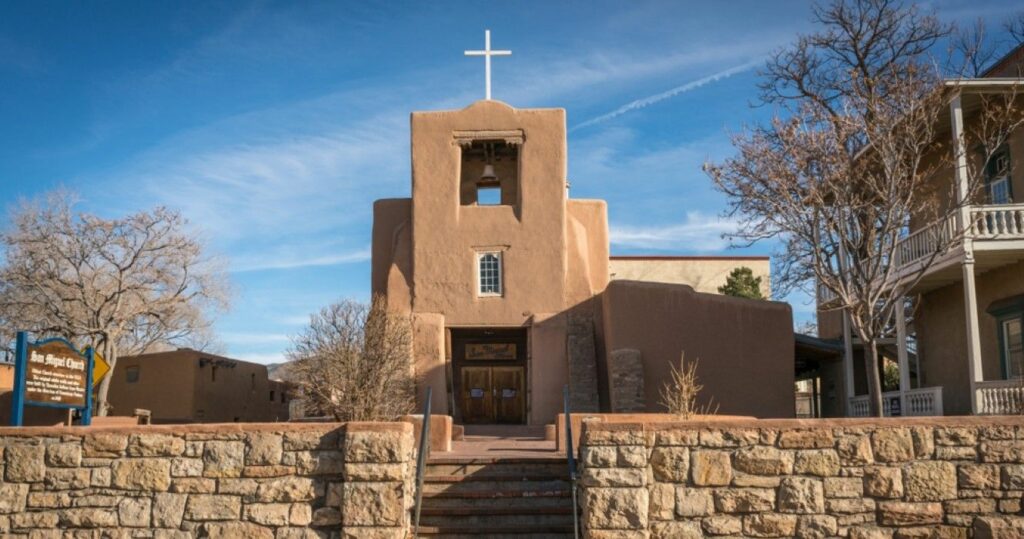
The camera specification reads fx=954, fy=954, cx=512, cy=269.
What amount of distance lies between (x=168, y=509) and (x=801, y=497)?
6.28 metres

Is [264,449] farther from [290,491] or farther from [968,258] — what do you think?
[968,258]

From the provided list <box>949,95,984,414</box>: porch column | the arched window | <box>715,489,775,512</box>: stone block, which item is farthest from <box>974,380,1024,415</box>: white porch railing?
the arched window

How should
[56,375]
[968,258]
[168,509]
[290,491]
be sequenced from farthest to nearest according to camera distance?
[968,258], [56,375], [168,509], [290,491]

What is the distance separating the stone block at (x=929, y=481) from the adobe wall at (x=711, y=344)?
12415 mm

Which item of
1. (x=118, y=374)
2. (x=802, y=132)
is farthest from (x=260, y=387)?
(x=802, y=132)

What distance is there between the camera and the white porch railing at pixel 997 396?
53.1 feet

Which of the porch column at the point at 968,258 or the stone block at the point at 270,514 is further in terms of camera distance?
the porch column at the point at 968,258

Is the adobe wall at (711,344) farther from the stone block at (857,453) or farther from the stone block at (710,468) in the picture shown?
the stone block at (710,468)

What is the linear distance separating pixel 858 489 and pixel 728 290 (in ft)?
90.4

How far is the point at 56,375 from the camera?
37.3ft

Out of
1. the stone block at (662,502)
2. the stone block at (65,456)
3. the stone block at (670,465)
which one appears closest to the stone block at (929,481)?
the stone block at (670,465)

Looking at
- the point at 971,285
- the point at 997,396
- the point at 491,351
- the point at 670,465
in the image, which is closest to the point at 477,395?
the point at 491,351

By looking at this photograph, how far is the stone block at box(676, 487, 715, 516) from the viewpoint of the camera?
368 inches

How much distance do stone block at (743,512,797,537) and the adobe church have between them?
13.1 m
